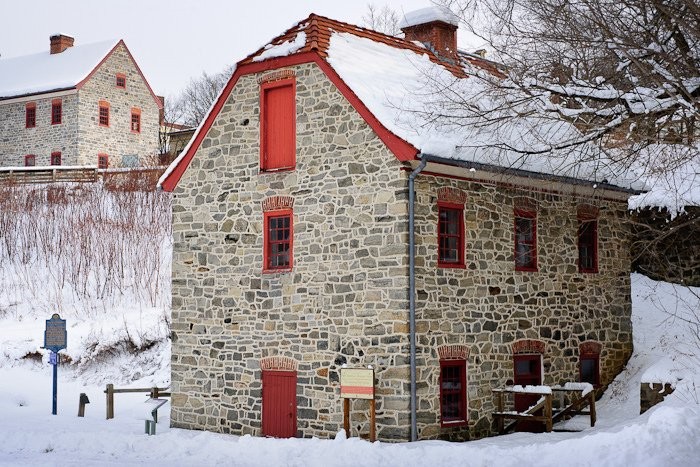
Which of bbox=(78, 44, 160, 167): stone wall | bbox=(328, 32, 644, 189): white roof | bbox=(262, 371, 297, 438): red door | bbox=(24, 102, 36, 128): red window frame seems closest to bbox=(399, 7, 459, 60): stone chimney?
bbox=(328, 32, 644, 189): white roof

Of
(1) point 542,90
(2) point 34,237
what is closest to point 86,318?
(2) point 34,237

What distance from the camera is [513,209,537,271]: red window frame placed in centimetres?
1778

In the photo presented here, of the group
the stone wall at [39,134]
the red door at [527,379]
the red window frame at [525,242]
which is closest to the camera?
the red door at [527,379]

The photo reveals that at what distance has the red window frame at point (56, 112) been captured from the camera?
4462 centimetres

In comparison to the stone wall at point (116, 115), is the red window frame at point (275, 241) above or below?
below

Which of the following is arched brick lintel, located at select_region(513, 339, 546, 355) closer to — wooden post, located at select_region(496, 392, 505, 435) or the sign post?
wooden post, located at select_region(496, 392, 505, 435)

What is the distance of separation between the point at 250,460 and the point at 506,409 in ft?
17.0

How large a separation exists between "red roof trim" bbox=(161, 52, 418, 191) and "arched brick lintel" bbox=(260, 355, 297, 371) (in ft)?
13.7

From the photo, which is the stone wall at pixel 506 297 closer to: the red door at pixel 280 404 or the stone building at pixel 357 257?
the stone building at pixel 357 257

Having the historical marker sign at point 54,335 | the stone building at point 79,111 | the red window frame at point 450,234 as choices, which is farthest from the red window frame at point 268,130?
the stone building at point 79,111

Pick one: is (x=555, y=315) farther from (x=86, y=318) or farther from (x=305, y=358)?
(x=86, y=318)

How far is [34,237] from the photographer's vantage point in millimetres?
33000

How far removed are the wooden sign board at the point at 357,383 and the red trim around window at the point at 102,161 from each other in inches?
1284

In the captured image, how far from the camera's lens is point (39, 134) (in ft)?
149
